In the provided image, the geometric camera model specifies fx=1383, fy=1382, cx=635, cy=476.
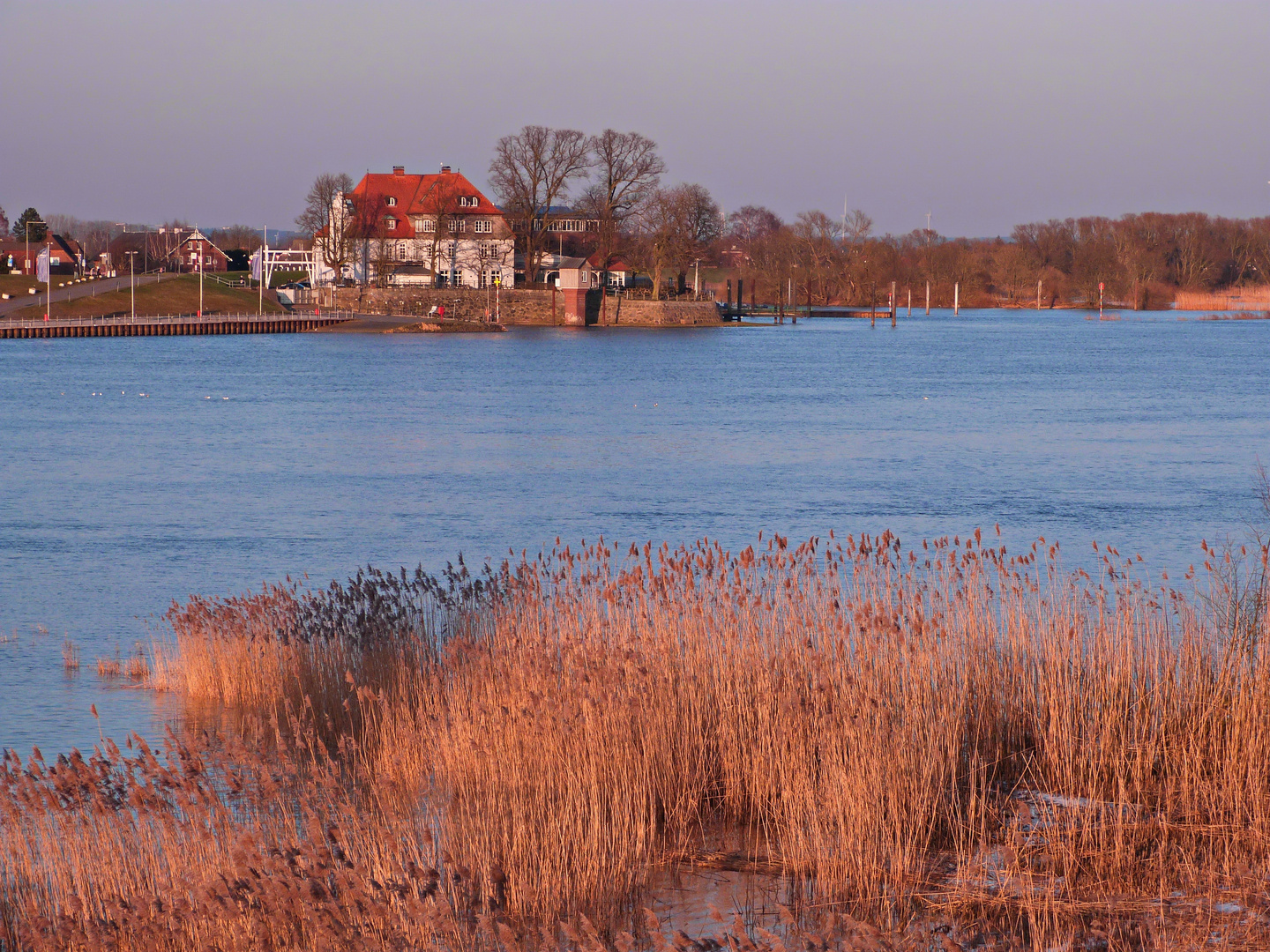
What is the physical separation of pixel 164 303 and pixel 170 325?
1454 cm

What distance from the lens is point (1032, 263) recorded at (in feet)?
609

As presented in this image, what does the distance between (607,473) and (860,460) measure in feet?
21.8

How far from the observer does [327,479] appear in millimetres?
30109

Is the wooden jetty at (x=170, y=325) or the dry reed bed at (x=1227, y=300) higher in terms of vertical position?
the dry reed bed at (x=1227, y=300)

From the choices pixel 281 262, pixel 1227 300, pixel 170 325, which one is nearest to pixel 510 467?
pixel 170 325

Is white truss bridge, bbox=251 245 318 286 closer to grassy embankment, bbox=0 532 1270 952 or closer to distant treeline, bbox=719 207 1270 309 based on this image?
distant treeline, bbox=719 207 1270 309

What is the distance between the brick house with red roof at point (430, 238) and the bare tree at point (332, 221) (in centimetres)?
14

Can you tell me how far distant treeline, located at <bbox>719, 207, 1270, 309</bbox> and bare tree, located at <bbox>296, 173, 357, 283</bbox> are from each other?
2292 inches

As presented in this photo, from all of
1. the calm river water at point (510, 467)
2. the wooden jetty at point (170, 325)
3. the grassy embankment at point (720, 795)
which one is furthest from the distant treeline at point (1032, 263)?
the grassy embankment at point (720, 795)

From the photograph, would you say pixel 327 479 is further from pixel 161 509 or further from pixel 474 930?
pixel 474 930

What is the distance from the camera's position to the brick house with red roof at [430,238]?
112938 millimetres

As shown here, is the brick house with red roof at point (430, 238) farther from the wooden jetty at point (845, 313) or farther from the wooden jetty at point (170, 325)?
the wooden jetty at point (845, 313)

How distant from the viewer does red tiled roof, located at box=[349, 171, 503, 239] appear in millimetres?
114125

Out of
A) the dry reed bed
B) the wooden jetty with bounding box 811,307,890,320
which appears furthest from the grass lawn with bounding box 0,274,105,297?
the dry reed bed
